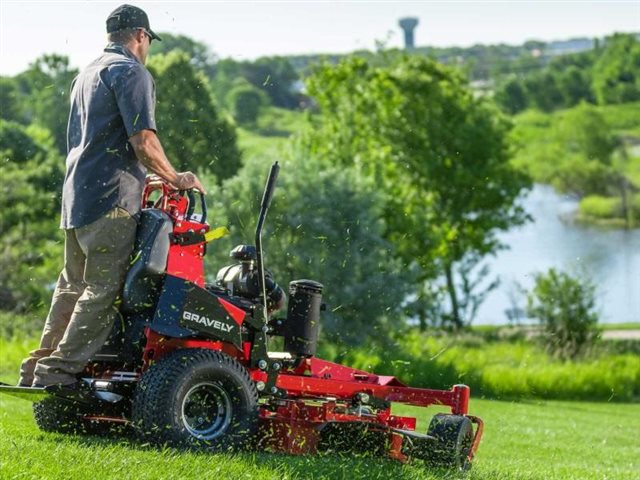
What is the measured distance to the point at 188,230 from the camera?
771 centimetres

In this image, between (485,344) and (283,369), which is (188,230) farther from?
(485,344)

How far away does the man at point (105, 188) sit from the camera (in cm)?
731

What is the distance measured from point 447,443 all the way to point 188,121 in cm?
3041

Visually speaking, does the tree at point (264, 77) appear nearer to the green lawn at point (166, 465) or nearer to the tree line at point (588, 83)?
the tree line at point (588, 83)

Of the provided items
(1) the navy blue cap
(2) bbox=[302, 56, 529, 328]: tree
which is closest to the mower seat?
(1) the navy blue cap

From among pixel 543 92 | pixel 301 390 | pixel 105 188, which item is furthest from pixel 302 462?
pixel 543 92

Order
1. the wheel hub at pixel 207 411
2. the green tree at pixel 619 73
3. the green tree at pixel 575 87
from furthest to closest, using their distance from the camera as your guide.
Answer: the green tree at pixel 575 87, the green tree at pixel 619 73, the wheel hub at pixel 207 411

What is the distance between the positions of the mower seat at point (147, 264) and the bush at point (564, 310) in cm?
2532

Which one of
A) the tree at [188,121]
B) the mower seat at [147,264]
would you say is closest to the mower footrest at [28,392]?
the mower seat at [147,264]

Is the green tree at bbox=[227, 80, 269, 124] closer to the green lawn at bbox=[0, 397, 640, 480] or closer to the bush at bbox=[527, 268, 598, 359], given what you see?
the bush at bbox=[527, 268, 598, 359]

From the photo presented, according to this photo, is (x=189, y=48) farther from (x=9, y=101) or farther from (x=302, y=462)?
(x=302, y=462)

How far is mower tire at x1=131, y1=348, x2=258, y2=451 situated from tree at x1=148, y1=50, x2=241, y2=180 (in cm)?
2621

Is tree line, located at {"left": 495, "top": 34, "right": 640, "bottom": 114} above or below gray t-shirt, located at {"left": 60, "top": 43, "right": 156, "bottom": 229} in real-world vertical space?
above

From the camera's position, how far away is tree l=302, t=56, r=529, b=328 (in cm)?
4344
